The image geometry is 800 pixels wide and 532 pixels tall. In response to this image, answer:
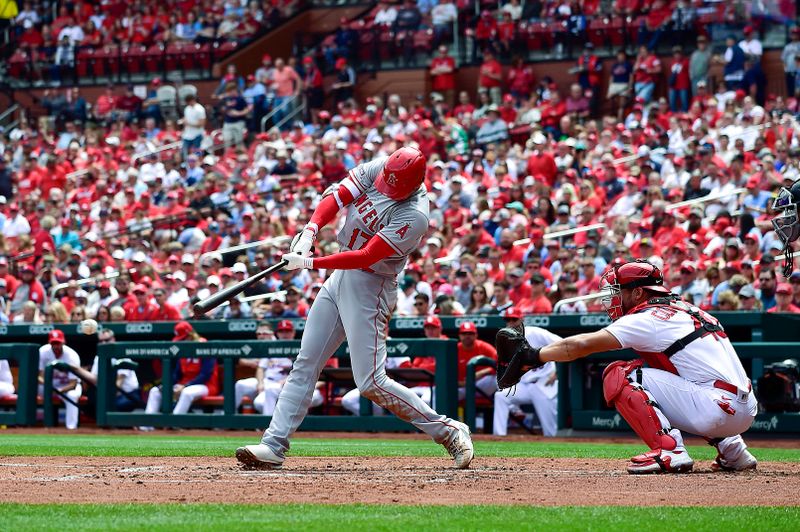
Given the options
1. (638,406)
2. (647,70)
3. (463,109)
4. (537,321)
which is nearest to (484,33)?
(463,109)

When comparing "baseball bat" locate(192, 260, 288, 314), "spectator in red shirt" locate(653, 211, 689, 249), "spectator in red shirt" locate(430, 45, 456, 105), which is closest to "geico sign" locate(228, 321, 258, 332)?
"spectator in red shirt" locate(653, 211, 689, 249)

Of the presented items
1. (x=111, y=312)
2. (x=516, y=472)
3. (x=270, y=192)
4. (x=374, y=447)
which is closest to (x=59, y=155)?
(x=270, y=192)

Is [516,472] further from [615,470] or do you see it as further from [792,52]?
[792,52]

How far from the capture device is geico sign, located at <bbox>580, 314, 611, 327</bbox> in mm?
12141

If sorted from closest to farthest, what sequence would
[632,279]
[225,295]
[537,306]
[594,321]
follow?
1. [632,279]
2. [225,295]
3. [594,321]
4. [537,306]

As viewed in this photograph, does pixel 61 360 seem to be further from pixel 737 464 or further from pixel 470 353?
pixel 737 464

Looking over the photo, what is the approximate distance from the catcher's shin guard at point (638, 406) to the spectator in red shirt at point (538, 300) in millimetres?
6634

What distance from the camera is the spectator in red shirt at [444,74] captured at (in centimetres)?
2517

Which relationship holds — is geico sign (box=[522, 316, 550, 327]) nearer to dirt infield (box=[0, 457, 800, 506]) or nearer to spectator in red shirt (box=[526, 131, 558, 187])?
dirt infield (box=[0, 457, 800, 506])

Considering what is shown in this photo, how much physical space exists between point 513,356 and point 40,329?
1030 centimetres

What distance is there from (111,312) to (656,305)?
33.5ft

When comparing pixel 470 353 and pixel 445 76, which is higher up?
pixel 445 76

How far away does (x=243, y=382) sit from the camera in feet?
43.9

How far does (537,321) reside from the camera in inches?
500
